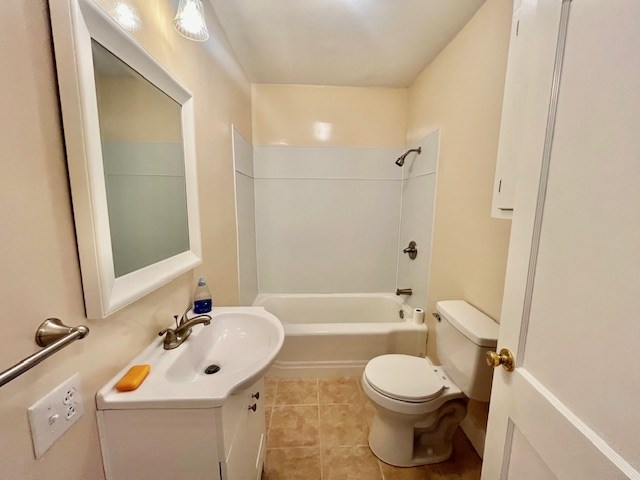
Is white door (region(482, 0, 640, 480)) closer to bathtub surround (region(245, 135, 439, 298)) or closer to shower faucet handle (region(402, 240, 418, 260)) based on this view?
shower faucet handle (region(402, 240, 418, 260))

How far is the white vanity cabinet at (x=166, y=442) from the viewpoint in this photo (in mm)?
688

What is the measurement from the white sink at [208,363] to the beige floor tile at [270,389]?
876mm

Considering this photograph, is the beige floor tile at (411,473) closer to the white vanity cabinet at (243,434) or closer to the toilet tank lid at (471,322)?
the white vanity cabinet at (243,434)

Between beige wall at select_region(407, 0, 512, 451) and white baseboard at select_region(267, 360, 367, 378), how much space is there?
0.60 meters

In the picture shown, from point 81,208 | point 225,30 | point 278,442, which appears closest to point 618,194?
point 81,208

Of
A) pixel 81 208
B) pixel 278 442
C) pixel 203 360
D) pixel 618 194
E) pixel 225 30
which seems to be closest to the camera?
pixel 618 194

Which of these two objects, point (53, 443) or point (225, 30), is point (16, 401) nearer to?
point (53, 443)

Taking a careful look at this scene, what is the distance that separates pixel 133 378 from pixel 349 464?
124cm

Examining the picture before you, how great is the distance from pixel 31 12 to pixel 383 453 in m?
2.03

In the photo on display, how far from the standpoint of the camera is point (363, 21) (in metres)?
1.52

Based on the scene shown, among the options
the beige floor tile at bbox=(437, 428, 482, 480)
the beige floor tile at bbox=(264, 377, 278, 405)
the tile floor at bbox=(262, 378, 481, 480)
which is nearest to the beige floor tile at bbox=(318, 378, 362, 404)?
the tile floor at bbox=(262, 378, 481, 480)

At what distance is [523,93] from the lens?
89 cm

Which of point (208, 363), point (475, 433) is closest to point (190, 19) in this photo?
point (208, 363)

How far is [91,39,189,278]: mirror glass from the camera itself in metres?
0.71
